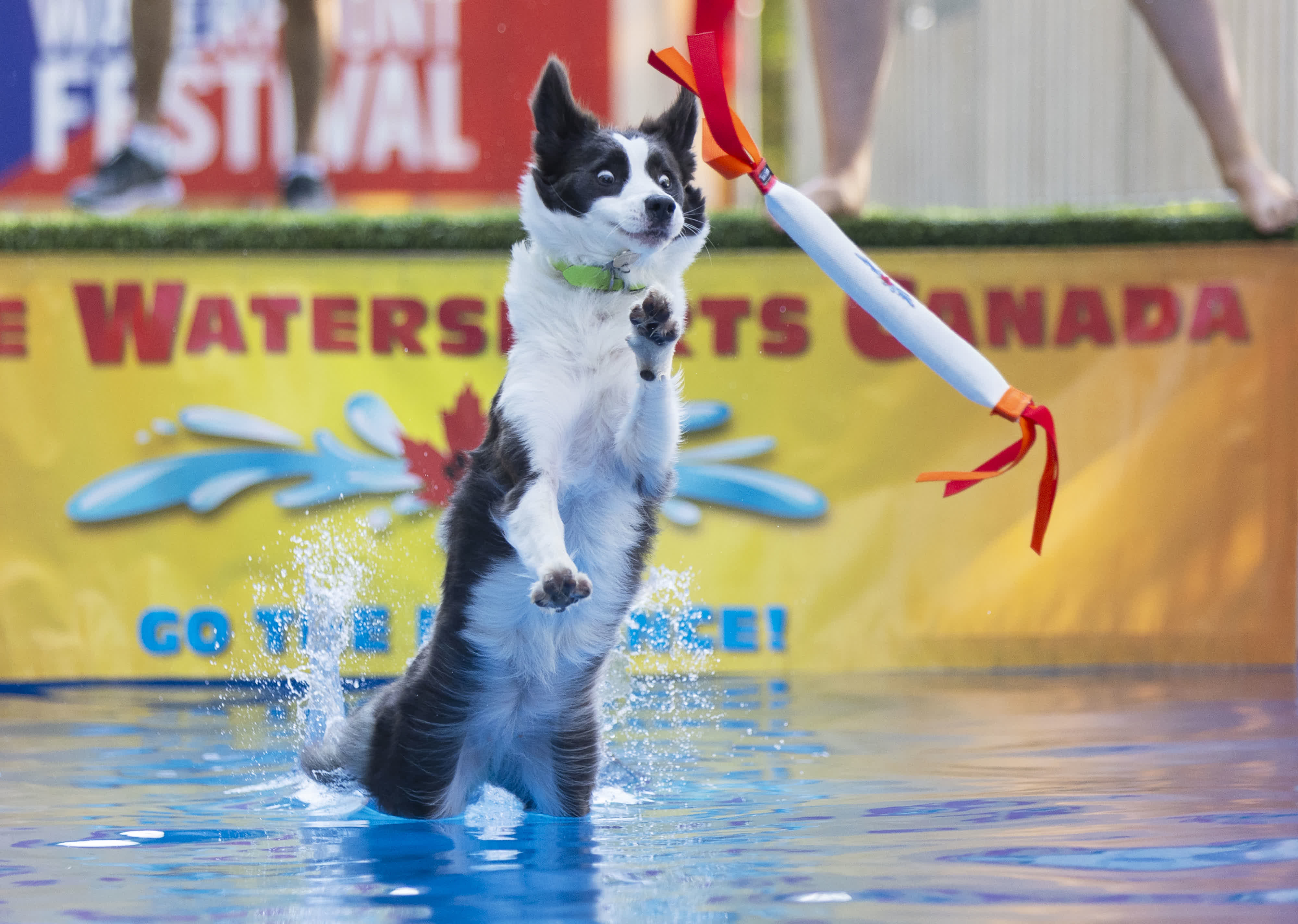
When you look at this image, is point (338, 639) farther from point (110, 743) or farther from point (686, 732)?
point (686, 732)

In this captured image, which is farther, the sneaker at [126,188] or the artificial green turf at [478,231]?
the sneaker at [126,188]

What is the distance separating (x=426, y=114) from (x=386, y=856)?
4.61 metres

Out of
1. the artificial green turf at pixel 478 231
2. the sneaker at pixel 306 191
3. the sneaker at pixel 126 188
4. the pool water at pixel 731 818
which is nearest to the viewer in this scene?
the pool water at pixel 731 818

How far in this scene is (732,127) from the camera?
10.0 ft

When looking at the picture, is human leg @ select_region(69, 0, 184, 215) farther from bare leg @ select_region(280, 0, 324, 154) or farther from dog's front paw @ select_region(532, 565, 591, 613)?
dog's front paw @ select_region(532, 565, 591, 613)

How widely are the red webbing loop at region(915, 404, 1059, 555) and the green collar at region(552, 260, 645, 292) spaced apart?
69 centimetres

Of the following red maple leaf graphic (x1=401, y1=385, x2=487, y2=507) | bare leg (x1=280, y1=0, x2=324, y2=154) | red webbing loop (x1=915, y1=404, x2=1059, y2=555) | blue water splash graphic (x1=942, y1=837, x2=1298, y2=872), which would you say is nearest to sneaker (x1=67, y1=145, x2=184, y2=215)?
bare leg (x1=280, y1=0, x2=324, y2=154)

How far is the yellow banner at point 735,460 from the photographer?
4957 millimetres

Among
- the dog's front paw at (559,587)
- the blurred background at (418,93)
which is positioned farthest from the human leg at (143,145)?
the dog's front paw at (559,587)

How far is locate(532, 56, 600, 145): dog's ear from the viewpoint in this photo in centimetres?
304

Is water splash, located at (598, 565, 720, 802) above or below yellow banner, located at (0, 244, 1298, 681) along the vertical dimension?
below

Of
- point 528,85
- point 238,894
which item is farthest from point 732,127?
point 528,85

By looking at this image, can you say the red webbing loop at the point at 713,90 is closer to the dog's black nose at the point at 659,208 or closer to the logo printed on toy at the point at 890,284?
the dog's black nose at the point at 659,208

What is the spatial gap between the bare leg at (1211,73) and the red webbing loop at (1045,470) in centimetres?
261
